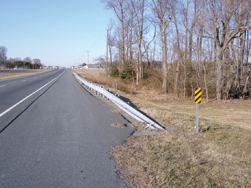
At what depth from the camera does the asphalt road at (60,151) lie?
4145 mm

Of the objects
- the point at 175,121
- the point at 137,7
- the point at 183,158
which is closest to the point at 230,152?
the point at 183,158

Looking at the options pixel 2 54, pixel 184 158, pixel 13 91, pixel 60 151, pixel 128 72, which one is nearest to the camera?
pixel 184 158

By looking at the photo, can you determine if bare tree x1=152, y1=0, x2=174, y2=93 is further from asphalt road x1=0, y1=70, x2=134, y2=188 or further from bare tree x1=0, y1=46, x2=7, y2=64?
bare tree x1=0, y1=46, x2=7, y2=64

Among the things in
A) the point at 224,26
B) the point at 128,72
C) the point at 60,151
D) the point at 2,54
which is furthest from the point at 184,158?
the point at 2,54

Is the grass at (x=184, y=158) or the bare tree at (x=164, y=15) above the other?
the bare tree at (x=164, y=15)

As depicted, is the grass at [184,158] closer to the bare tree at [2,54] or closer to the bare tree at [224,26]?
the bare tree at [224,26]

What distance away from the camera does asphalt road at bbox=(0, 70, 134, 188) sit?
13.6 feet

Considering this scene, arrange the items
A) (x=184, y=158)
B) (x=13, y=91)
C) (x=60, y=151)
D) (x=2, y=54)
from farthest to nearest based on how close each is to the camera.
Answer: (x=2, y=54)
(x=13, y=91)
(x=60, y=151)
(x=184, y=158)

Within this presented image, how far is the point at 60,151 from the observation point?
18.1ft

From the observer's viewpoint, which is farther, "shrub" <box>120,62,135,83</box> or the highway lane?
"shrub" <box>120,62,135,83</box>

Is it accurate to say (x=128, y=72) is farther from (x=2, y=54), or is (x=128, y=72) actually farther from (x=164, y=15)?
(x=2, y=54)

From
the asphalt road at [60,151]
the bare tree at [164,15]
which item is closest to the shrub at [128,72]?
the bare tree at [164,15]

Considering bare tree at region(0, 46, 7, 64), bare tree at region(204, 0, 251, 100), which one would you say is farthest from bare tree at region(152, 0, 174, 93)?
bare tree at region(0, 46, 7, 64)

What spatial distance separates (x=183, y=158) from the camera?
5.13 m
